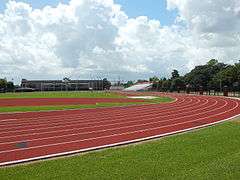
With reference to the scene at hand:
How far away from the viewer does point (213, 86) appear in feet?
268

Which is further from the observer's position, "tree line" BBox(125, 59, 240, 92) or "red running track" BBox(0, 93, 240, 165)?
"tree line" BBox(125, 59, 240, 92)

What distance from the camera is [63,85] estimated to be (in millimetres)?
161875

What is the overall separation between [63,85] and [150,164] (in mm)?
152995

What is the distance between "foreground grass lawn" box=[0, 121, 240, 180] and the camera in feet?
30.8

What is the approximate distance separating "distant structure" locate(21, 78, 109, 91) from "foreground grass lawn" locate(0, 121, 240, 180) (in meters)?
142

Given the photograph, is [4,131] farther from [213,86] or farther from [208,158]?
[213,86]

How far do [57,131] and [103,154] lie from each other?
6.60 m

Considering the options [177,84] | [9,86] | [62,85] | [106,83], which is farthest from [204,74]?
[106,83]

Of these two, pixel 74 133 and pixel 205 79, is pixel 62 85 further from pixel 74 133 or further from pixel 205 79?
pixel 74 133

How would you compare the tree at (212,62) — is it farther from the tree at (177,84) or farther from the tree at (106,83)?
the tree at (106,83)

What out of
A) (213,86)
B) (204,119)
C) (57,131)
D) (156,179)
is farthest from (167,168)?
(213,86)

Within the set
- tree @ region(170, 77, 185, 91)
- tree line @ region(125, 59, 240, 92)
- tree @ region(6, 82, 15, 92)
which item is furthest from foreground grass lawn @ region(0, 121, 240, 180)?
tree @ region(6, 82, 15, 92)

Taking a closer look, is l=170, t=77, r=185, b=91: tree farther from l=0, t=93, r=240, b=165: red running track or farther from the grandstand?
l=0, t=93, r=240, b=165: red running track

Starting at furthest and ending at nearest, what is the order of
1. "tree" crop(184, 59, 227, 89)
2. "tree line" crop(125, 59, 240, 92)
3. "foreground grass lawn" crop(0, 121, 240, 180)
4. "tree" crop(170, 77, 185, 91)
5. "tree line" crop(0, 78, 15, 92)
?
"tree line" crop(0, 78, 15, 92)
"tree" crop(170, 77, 185, 91)
"tree" crop(184, 59, 227, 89)
"tree line" crop(125, 59, 240, 92)
"foreground grass lawn" crop(0, 121, 240, 180)
